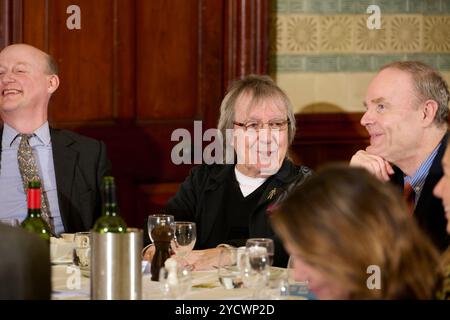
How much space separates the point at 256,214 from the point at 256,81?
52 centimetres

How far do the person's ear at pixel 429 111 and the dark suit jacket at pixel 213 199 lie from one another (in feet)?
1.46

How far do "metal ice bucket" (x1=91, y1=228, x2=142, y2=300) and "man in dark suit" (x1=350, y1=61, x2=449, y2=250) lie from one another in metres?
1.31

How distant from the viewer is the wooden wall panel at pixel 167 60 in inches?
176

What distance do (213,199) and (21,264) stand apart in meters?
1.87

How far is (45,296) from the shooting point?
1.60m

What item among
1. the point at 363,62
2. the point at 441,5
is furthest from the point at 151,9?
the point at 441,5

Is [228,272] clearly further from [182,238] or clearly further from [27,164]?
[27,164]

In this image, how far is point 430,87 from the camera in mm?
3156

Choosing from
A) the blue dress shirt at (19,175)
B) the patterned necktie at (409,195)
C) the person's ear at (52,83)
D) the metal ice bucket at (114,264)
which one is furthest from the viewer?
the person's ear at (52,83)

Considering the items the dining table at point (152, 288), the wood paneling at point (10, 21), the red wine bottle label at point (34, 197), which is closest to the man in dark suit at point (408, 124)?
the dining table at point (152, 288)

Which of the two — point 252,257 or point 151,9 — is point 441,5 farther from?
point 252,257

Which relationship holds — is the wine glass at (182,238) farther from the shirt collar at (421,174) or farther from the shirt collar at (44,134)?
the shirt collar at (44,134)

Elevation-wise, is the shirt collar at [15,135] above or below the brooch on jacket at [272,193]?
above

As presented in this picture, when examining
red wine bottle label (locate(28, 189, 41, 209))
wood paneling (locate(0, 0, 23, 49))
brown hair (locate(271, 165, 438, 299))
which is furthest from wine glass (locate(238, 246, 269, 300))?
wood paneling (locate(0, 0, 23, 49))
